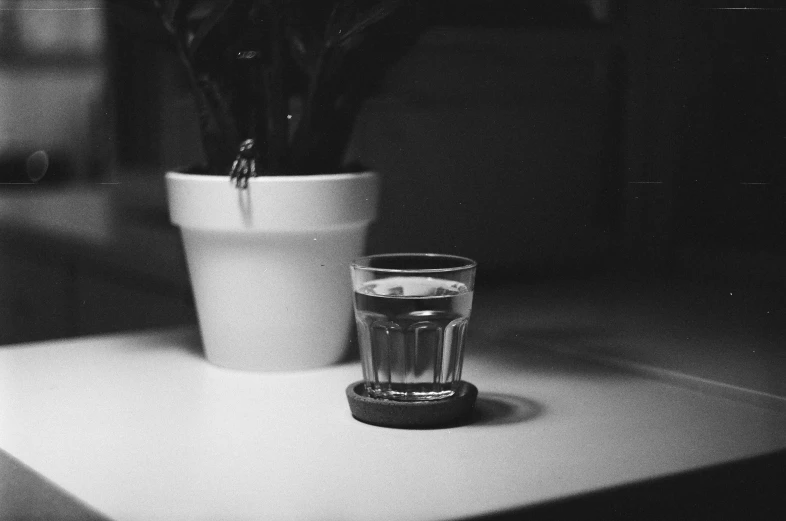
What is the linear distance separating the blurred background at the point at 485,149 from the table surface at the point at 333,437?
109 mm

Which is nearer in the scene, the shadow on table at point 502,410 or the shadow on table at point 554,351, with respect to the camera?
the shadow on table at point 502,410

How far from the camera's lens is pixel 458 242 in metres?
0.95

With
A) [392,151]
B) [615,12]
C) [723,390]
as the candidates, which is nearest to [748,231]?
[723,390]

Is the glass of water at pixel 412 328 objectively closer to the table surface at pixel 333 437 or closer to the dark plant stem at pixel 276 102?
the table surface at pixel 333 437

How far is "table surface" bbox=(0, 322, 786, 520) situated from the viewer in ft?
1.65

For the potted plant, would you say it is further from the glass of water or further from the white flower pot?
the glass of water

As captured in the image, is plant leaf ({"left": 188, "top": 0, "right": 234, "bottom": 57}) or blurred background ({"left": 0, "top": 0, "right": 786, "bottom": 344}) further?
plant leaf ({"left": 188, "top": 0, "right": 234, "bottom": 57})

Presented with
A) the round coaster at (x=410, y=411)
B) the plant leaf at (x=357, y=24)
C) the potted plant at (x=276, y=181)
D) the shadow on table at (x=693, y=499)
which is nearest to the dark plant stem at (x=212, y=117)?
the potted plant at (x=276, y=181)

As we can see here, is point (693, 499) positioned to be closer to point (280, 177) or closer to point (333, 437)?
point (333, 437)

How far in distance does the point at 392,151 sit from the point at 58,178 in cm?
38

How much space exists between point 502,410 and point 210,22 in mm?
432

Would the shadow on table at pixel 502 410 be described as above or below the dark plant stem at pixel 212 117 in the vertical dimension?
below

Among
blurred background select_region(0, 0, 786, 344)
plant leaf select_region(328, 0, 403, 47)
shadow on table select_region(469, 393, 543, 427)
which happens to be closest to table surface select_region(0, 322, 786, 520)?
shadow on table select_region(469, 393, 543, 427)

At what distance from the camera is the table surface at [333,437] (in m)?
0.50
